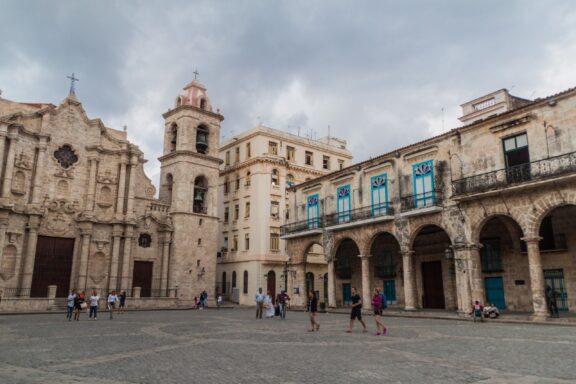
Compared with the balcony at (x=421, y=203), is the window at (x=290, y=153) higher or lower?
higher

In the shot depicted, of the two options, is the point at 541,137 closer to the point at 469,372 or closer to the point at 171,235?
the point at 469,372

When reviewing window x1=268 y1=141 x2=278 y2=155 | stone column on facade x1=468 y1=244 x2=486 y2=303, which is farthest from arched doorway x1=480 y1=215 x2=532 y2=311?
window x1=268 y1=141 x2=278 y2=155

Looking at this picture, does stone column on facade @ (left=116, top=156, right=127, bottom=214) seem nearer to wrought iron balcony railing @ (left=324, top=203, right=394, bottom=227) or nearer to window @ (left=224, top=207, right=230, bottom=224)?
window @ (left=224, top=207, right=230, bottom=224)

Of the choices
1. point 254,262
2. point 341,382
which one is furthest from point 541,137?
point 254,262

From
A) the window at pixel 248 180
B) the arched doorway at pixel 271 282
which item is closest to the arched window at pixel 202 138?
the window at pixel 248 180

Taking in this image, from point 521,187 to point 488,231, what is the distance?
5.76 meters

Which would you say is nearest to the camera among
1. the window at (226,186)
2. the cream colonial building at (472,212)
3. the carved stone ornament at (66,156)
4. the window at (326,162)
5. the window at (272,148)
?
the cream colonial building at (472,212)

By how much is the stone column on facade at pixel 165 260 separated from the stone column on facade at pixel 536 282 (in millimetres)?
26380

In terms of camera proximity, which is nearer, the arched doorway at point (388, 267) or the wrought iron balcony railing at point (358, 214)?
the wrought iron balcony railing at point (358, 214)

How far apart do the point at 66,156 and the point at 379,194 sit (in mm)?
23458

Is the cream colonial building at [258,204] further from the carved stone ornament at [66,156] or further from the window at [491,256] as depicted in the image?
the window at [491,256]

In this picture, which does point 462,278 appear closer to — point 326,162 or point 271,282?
point 271,282

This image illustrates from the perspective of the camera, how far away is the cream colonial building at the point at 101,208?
97.1ft

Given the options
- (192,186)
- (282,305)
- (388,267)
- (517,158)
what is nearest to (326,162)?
(192,186)
